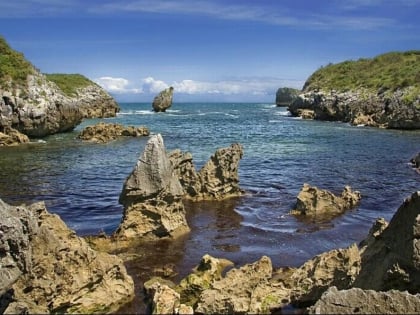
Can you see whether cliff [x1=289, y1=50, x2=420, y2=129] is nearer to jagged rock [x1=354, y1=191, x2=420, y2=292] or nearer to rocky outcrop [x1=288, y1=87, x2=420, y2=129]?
rocky outcrop [x1=288, y1=87, x2=420, y2=129]

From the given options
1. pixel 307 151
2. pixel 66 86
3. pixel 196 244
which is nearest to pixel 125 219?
pixel 196 244

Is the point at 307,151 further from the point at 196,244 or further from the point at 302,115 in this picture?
the point at 302,115

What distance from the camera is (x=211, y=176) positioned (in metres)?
22.5

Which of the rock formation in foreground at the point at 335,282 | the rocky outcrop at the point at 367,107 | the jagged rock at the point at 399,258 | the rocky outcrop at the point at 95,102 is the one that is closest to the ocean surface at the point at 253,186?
the rock formation in foreground at the point at 335,282

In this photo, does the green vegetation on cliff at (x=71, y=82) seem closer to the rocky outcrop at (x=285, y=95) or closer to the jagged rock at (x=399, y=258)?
the rocky outcrop at (x=285, y=95)

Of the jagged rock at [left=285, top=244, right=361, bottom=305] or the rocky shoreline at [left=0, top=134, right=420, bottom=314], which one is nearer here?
the rocky shoreline at [left=0, top=134, right=420, bottom=314]

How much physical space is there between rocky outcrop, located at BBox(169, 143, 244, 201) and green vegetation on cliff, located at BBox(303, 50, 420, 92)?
56.9 metres

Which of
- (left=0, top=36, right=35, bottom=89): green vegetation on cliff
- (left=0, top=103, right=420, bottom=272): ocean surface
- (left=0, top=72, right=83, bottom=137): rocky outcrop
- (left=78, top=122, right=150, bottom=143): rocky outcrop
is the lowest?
(left=0, top=103, right=420, bottom=272): ocean surface

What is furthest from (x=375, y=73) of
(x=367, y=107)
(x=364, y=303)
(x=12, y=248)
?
(x=12, y=248)

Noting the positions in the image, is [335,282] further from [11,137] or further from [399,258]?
[11,137]

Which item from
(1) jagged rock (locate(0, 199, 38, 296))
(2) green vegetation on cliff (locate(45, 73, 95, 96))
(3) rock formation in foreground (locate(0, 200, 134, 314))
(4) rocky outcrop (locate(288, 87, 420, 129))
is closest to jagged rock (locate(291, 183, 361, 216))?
(3) rock formation in foreground (locate(0, 200, 134, 314))

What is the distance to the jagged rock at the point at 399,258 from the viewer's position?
316 inches

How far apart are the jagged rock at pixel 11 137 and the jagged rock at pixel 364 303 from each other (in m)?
42.7

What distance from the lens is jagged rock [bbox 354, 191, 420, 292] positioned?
316 inches
